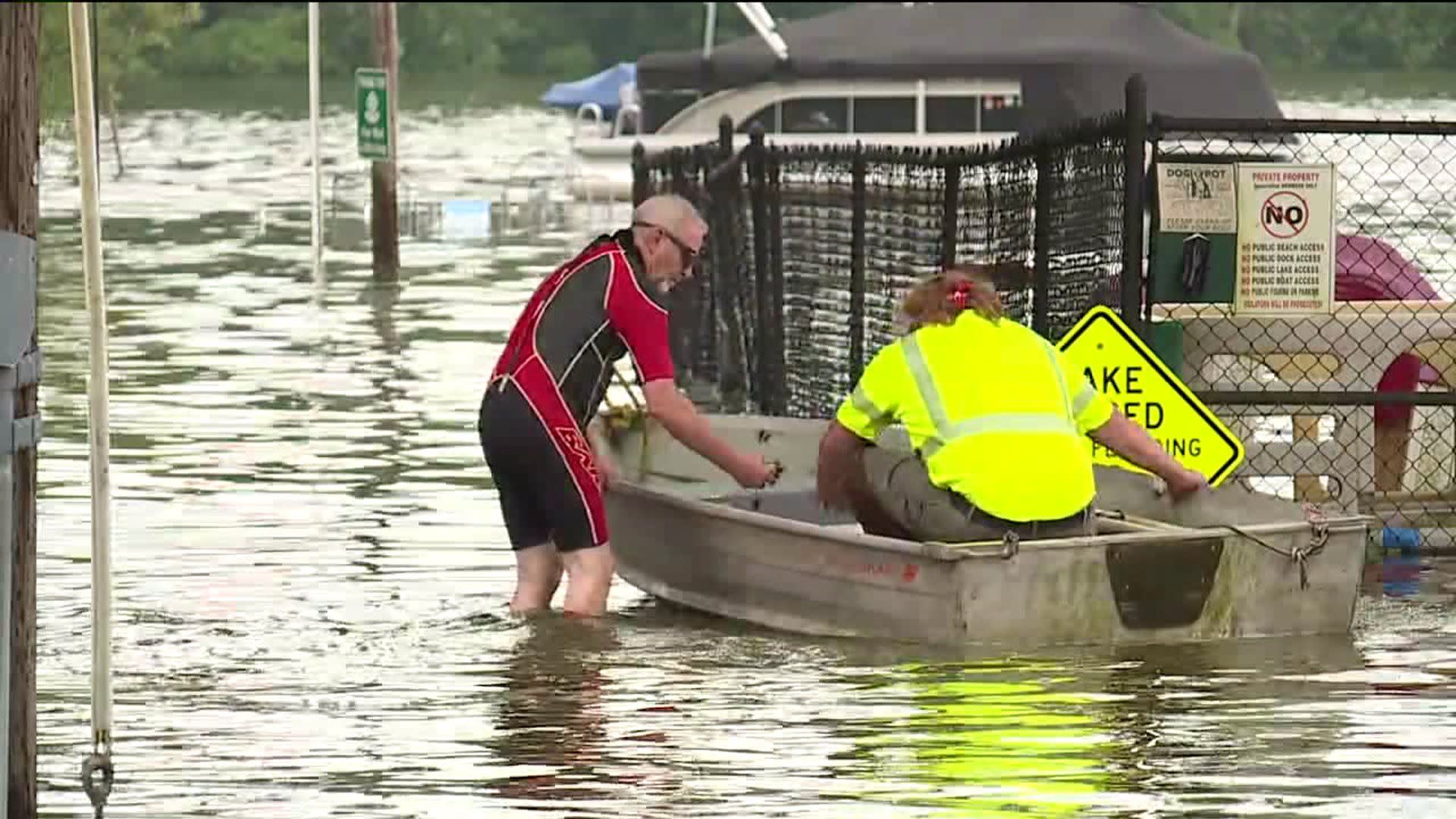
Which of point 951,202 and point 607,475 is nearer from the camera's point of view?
point 607,475

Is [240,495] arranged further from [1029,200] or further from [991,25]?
[991,25]

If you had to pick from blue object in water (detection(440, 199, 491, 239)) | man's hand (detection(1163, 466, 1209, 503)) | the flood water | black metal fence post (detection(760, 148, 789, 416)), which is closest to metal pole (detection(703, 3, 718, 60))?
blue object in water (detection(440, 199, 491, 239))

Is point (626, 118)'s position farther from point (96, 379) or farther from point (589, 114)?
point (96, 379)

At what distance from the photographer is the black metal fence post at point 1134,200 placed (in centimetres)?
1334

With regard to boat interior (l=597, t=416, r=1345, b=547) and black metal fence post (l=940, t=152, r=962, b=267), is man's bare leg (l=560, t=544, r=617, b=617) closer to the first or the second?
boat interior (l=597, t=416, r=1345, b=547)

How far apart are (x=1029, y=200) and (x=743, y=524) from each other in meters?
3.19

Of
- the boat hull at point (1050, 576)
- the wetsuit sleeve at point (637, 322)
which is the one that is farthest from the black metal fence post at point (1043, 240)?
the wetsuit sleeve at point (637, 322)

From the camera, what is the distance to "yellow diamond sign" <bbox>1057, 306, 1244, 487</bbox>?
12844 millimetres

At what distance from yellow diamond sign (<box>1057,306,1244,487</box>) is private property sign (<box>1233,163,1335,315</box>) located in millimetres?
956

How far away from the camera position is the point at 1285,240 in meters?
13.6

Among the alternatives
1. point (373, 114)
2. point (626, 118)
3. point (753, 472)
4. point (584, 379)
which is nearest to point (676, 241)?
point (584, 379)

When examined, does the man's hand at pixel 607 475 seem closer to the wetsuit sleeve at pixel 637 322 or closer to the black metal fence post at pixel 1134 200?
the wetsuit sleeve at pixel 637 322

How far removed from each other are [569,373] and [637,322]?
1.01ft

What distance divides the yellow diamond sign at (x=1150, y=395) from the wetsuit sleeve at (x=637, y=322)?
61.9 inches
